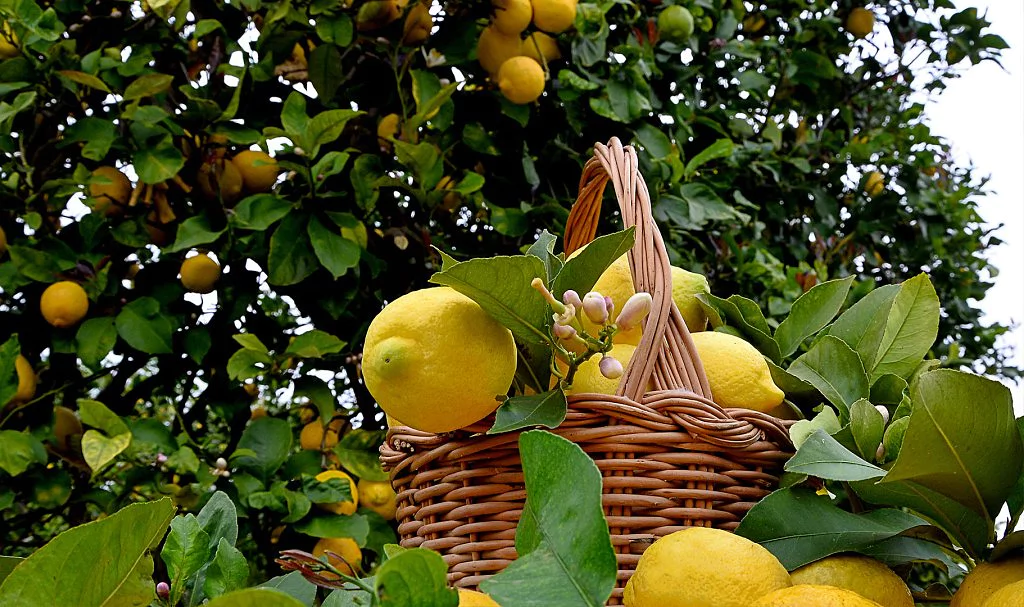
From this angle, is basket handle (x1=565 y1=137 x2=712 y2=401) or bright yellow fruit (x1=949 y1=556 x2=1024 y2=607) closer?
bright yellow fruit (x1=949 y1=556 x2=1024 y2=607)

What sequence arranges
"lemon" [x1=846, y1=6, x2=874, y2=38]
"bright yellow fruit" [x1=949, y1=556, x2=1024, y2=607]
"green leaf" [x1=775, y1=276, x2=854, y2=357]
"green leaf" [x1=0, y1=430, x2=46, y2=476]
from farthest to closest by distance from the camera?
"lemon" [x1=846, y1=6, x2=874, y2=38] → "green leaf" [x1=0, y1=430, x2=46, y2=476] → "green leaf" [x1=775, y1=276, x2=854, y2=357] → "bright yellow fruit" [x1=949, y1=556, x2=1024, y2=607]

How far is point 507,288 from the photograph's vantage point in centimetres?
54

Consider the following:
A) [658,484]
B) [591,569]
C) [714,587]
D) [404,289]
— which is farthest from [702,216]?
[591,569]

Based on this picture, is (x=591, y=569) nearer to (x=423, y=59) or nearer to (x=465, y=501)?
(x=465, y=501)

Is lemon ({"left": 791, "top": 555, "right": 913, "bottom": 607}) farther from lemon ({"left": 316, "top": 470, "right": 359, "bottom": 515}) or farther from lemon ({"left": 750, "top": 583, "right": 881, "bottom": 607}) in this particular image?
lemon ({"left": 316, "top": 470, "right": 359, "bottom": 515})

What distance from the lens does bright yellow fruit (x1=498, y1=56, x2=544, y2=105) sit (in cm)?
129

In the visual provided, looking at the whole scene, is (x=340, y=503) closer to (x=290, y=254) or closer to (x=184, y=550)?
(x=290, y=254)

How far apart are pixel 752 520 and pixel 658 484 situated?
77mm

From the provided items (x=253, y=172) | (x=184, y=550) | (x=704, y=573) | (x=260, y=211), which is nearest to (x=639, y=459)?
(x=704, y=573)

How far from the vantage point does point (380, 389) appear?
57cm

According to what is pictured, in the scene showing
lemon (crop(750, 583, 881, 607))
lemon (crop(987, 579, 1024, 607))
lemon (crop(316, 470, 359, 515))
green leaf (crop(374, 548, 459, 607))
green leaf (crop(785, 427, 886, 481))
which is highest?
green leaf (crop(374, 548, 459, 607))

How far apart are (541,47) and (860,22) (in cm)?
109

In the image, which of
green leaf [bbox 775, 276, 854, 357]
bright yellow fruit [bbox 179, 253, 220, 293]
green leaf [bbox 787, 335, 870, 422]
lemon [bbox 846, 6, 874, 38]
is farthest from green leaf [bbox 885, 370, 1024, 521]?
lemon [bbox 846, 6, 874, 38]

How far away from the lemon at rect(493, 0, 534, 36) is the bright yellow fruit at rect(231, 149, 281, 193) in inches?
16.1
